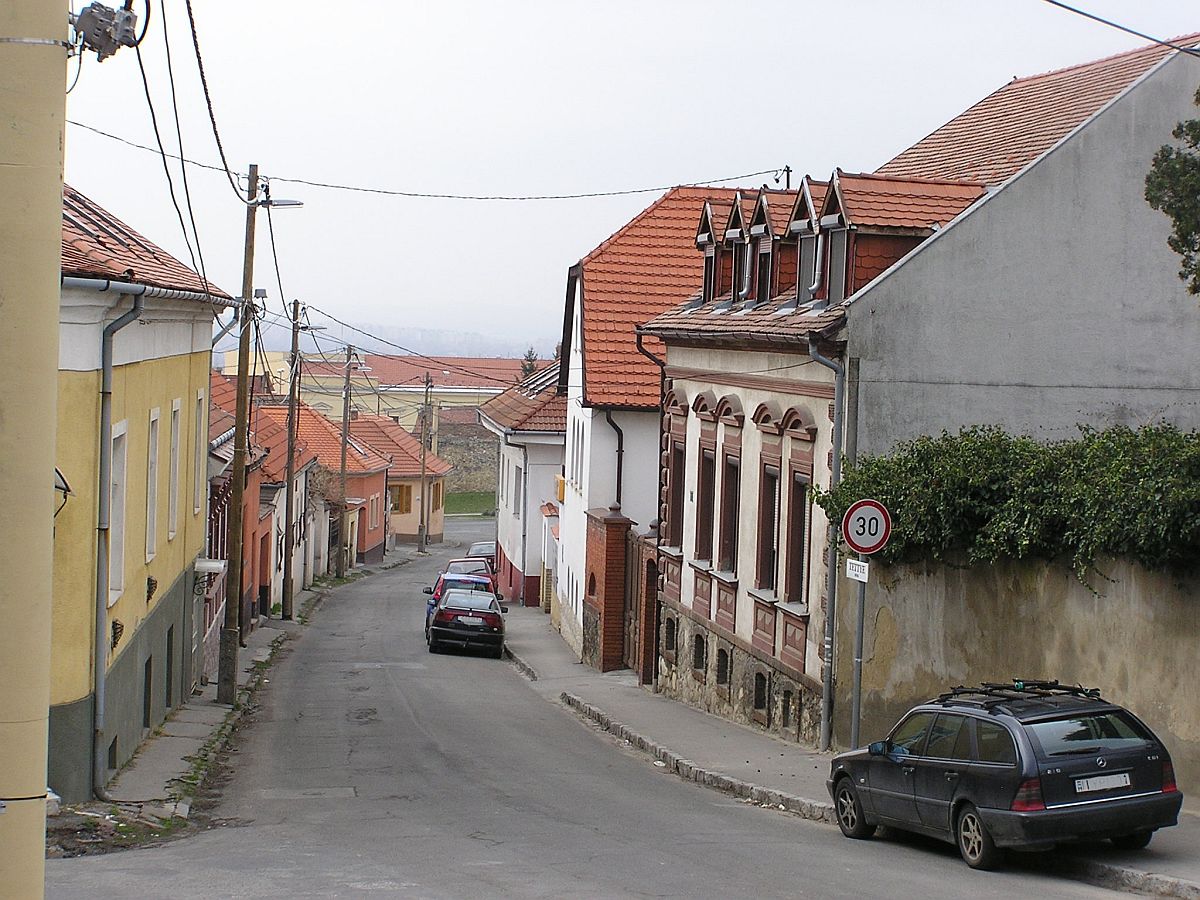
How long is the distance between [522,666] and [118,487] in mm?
18444

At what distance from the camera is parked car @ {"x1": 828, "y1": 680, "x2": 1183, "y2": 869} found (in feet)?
34.8

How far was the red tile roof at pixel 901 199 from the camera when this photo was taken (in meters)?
18.3

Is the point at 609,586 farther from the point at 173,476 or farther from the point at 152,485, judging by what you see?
the point at 152,485

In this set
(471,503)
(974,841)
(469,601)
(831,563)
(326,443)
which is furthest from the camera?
(471,503)

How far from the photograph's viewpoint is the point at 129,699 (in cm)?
1666

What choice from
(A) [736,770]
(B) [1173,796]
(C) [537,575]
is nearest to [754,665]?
(A) [736,770]

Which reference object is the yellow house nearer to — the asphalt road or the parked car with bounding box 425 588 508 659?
the asphalt road

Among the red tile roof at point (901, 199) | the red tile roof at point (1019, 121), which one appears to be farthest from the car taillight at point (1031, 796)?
the red tile roof at point (1019, 121)

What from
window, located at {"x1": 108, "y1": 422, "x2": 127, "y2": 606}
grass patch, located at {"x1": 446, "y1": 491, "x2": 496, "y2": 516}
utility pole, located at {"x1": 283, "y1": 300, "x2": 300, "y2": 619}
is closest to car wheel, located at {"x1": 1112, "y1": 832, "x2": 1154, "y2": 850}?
window, located at {"x1": 108, "y1": 422, "x2": 127, "y2": 606}

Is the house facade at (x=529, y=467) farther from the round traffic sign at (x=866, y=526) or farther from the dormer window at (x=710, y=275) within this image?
the round traffic sign at (x=866, y=526)

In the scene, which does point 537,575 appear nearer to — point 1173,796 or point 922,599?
point 922,599

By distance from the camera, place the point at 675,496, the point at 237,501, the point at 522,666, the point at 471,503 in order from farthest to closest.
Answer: the point at 471,503
the point at 522,666
the point at 675,496
the point at 237,501

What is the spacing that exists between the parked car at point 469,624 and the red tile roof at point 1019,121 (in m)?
14.6

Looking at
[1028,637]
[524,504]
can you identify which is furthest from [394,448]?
[1028,637]
